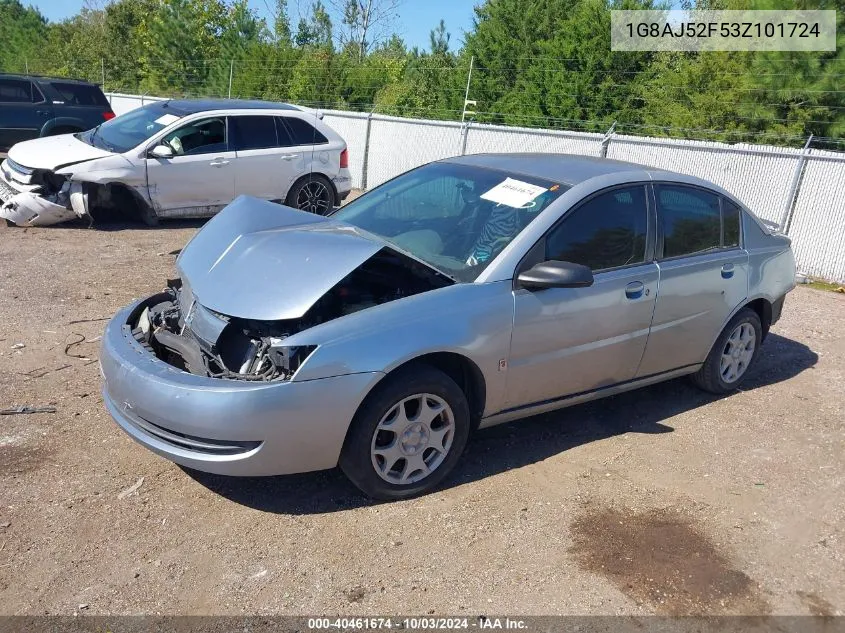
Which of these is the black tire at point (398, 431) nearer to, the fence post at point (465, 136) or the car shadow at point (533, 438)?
the car shadow at point (533, 438)

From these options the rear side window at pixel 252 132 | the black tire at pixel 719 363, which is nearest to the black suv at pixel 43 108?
the rear side window at pixel 252 132

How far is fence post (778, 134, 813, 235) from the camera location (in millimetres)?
A: 9758

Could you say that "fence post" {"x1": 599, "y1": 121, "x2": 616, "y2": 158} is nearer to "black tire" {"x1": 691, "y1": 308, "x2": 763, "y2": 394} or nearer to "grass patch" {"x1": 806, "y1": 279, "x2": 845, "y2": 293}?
"grass patch" {"x1": 806, "y1": 279, "x2": 845, "y2": 293}

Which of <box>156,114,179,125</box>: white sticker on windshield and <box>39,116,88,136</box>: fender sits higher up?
<box>156,114,179,125</box>: white sticker on windshield

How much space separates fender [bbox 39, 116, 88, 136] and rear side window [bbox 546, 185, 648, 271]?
12424 millimetres

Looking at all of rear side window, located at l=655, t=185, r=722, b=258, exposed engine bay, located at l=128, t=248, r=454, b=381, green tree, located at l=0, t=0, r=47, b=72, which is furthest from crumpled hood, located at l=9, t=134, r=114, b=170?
green tree, located at l=0, t=0, r=47, b=72

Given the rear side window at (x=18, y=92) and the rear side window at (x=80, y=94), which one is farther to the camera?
the rear side window at (x=80, y=94)

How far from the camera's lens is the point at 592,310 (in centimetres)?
437

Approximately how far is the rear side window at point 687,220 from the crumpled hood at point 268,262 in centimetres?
201

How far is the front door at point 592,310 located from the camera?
4156mm

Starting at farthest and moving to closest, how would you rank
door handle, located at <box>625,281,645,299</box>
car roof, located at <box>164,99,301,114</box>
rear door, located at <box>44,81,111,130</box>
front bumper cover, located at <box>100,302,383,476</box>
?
rear door, located at <box>44,81,111,130</box> → car roof, located at <box>164,99,301,114</box> → door handle, located at <box>625,281,645,299</box> → front bumper cover, located at <box>100,302,383,476</box>

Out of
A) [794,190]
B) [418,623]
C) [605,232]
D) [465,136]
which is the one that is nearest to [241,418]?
[418,623]

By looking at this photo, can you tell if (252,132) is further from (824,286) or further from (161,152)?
(824,286)

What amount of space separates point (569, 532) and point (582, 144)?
9.13 m
